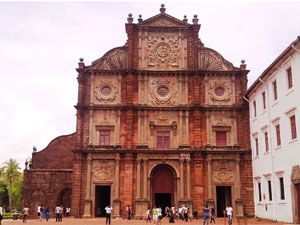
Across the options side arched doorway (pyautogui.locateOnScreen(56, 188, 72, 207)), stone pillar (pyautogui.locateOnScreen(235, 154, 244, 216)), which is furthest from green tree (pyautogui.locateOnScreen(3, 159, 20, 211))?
stone pillar (pyautogui.locateOnScreen(235, 154, 244, 216))

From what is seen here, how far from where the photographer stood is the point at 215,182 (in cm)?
3606

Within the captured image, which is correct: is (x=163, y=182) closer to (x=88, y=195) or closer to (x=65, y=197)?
(x=88, y=195)

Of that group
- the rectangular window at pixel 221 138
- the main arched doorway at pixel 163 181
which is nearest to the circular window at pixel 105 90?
the main arched doorway at pixel 163 181

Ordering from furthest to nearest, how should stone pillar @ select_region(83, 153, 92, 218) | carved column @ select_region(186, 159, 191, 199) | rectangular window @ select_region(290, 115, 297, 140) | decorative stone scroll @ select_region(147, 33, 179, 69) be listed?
decorative stone scroll @ select_region(147, 33, 179, 69) < carved column @ select_region(186, 159, 191, 199) < stone pillar @ select_region(83, 153, 92, 218) < rectangular window @ select_region(290, 115, 297, 140)

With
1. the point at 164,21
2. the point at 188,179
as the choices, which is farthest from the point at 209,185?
the point at 164,21

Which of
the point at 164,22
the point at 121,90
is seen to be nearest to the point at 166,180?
the point at 121,90

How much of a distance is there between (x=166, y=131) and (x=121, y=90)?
20.7ft

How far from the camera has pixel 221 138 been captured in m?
37.4

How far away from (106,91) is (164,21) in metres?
9.98

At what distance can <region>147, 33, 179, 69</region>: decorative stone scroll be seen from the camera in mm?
39031

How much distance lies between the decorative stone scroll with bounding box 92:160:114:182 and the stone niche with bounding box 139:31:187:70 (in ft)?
34.8

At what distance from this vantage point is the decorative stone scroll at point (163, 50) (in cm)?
3903

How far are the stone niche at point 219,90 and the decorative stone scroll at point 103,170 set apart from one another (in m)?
11.7

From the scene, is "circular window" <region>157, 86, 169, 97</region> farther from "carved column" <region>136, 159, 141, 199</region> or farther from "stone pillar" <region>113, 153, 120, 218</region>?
"stone pillar" <region>113, 153, 120, 218</region>
